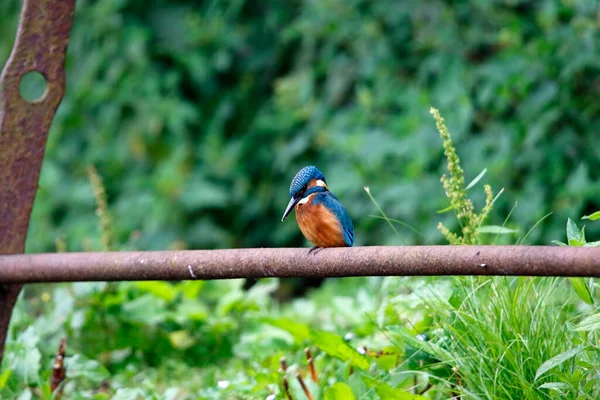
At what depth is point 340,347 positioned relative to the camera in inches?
90.8

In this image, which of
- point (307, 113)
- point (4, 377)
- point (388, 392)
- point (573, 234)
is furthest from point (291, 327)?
point (307, 113)

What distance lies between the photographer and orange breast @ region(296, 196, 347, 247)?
2189mm

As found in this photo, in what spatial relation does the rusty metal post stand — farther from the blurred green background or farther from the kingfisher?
the blurred green background

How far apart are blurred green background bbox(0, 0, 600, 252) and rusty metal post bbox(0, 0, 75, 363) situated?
182 centimetres

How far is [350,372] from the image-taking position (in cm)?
243

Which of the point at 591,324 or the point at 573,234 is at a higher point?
the point at 573,234

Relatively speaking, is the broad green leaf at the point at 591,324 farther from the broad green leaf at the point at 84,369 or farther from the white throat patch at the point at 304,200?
the broad green leaf at the point at 84,369

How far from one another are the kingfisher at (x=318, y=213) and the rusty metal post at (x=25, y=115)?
80 cm

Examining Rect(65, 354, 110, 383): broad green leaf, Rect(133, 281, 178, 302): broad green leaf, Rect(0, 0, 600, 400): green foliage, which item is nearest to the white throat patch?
Rect(0, 0, 600, 400): green foliage

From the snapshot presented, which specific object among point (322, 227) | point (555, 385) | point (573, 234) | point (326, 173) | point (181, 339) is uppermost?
point (573, 234)

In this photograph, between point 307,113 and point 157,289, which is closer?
point 157,289

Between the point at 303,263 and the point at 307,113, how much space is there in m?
3.26

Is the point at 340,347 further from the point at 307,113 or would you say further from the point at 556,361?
the point at 307,113

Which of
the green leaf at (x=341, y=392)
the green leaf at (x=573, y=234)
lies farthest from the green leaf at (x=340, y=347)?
the green leaf at (x=573, y=234)
